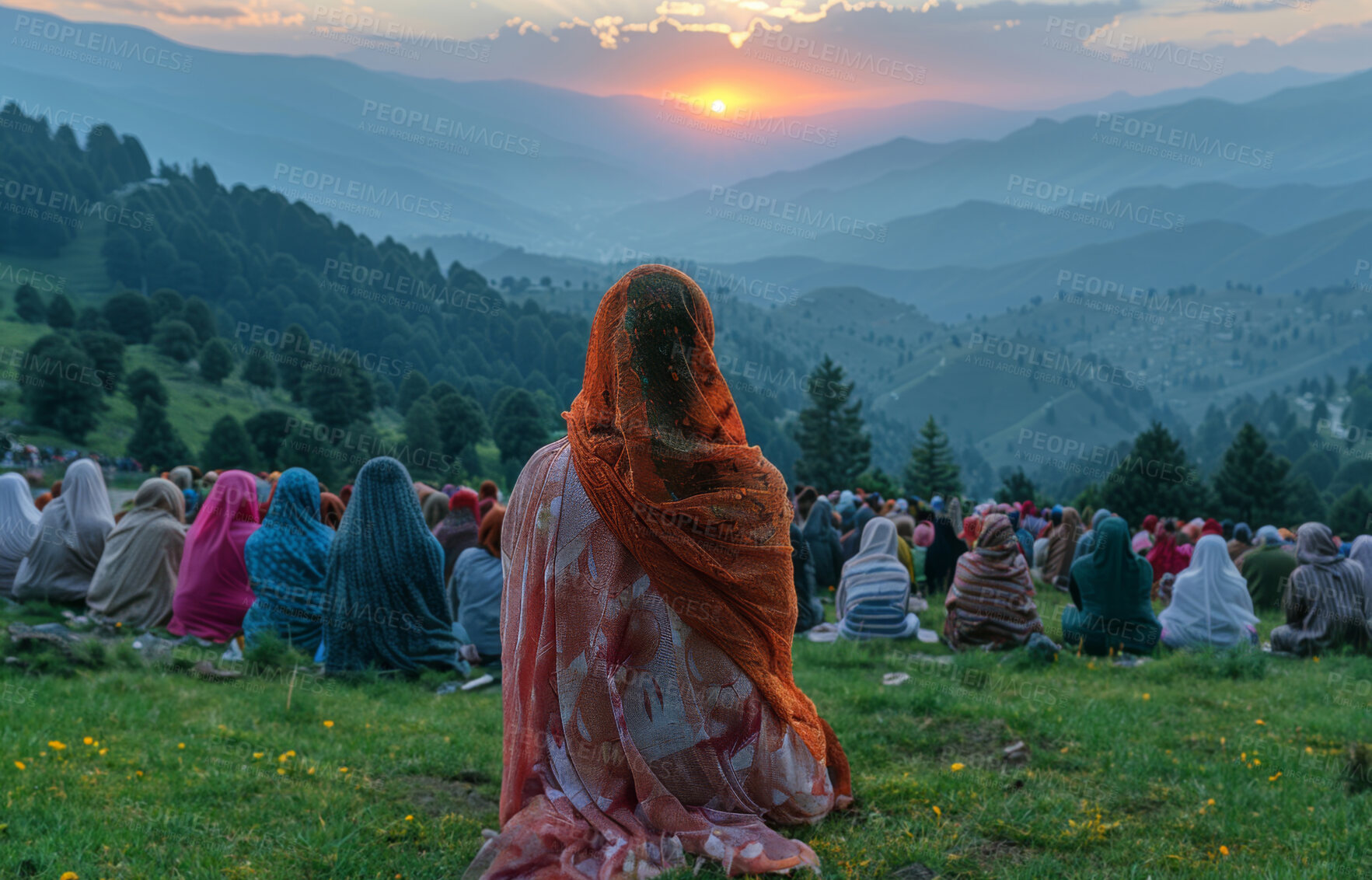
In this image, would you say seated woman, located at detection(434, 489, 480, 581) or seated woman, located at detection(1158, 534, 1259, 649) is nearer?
seated woman, located at detection(1158, 534, 1259, 649)

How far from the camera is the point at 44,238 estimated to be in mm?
77875

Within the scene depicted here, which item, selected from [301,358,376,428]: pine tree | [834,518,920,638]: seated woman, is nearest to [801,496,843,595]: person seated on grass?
[834,518,920,638]: seated woman

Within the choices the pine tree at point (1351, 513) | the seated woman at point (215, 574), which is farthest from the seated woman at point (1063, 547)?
the pine tree at point (1351, 513)

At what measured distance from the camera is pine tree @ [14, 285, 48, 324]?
191 ft

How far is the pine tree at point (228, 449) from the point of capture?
142 ft

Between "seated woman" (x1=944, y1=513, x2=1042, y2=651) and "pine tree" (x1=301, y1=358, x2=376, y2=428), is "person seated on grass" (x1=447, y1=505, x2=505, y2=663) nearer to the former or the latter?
"seated woman" (x1=944, y1=513, x2=1042, y2=651)

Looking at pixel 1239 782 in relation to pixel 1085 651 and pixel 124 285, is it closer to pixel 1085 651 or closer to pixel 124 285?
pixel 1085 651

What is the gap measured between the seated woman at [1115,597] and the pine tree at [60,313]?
212 feet

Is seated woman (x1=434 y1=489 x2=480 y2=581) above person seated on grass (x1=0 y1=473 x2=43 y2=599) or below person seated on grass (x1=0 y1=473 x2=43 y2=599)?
above

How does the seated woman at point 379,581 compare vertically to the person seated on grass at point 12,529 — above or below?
above

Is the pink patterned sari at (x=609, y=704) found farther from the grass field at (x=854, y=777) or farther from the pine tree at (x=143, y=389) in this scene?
the pine tree at (x=143, y=389)

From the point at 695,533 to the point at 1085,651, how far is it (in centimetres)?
563

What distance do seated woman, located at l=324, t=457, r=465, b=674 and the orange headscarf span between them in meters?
3.51

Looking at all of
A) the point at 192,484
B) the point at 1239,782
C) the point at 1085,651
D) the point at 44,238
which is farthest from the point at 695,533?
the point at 44,238
